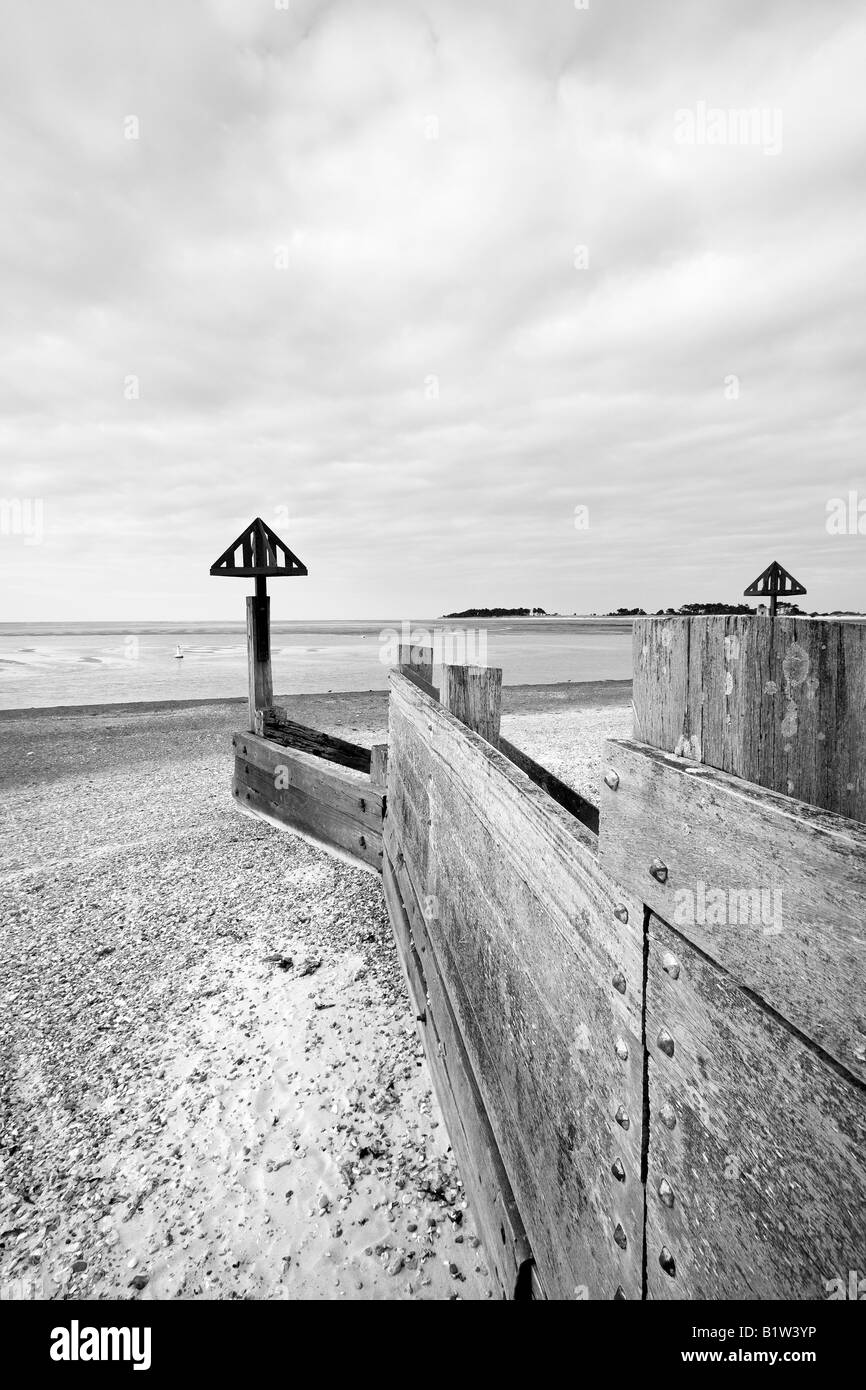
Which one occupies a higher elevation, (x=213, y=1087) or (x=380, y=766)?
(x=380, y=766)

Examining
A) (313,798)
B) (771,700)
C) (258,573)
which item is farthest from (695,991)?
(258,573)

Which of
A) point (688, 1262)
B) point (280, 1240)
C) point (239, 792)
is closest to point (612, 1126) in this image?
point (688, 1262)

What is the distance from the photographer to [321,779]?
603cm

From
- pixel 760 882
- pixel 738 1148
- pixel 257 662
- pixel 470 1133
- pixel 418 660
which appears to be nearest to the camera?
pixel 760 882

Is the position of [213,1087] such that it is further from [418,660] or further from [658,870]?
[418,660]

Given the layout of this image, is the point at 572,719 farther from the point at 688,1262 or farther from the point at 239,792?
the point at 688,1262

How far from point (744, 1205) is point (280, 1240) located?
2.16 metres

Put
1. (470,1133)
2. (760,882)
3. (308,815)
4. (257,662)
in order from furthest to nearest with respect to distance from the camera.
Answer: (257,662) < (308,815) < (470,1133) < (760,882)

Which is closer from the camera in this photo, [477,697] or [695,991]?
[695,991]

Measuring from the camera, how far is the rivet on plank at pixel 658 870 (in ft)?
3.77

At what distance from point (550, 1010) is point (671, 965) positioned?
728 mm

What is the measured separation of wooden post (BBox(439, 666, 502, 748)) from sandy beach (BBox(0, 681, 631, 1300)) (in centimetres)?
180

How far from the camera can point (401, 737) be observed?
4.59 meters

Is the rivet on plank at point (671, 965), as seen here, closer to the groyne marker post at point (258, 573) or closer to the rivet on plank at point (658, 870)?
the rivet on plank at point (658, 870)
